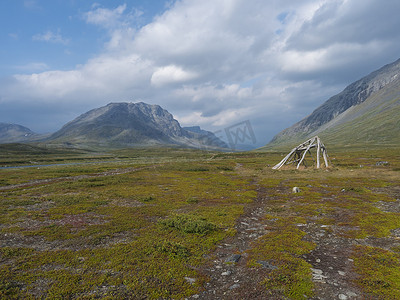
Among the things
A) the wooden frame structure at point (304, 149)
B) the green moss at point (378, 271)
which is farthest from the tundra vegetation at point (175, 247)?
the wooden frame structure at point (304, 149)

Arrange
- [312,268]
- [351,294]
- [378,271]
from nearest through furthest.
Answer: [351,294], [378,271], [312,268]

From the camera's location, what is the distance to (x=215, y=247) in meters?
12.5

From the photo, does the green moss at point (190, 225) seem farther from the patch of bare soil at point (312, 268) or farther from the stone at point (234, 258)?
the stone at point (234, 258)

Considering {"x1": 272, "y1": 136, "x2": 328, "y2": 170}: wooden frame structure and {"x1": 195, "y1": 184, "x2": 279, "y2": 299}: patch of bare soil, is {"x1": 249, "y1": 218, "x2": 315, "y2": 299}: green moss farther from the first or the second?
{"x1": 272, "y1": 136, "x2": 328, "y2": 170}: wooden frame structure

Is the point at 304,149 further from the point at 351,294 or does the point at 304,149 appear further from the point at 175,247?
the point at 175,247

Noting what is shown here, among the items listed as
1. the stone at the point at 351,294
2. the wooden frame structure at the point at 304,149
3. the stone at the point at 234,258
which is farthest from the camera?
the wooden frame structure at the point at 304,149

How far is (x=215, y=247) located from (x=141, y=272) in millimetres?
4751

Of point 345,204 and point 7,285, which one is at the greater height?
point 7,285

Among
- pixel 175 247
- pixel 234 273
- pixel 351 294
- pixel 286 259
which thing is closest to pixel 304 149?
pixel 286 259

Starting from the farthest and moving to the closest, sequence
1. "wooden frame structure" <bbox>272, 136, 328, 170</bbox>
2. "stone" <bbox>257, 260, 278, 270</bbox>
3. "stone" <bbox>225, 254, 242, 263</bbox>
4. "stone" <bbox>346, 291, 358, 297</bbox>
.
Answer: "wooden frame structure" <bbox>272, 136, 328, 170</bbox>, "stone" <bbox>225, 254, 242, 263</bbox>, "stone" <bbox>257, 260, 278, 270</bbox>, "stone" <bbox>346, 291, 358, 297</bbox>

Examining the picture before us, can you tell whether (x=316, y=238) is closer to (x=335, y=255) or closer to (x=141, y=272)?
(x=335, y=255)

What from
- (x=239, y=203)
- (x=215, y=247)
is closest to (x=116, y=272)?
(x=215, y=247)

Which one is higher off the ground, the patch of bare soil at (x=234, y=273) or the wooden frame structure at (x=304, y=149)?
the wooden frame structure at (x=304, y=149)

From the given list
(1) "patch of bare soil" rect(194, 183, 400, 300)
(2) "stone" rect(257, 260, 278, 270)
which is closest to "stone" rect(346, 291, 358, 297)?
(1) "patch of bare soil" rect(194, 183, 400, 300)
